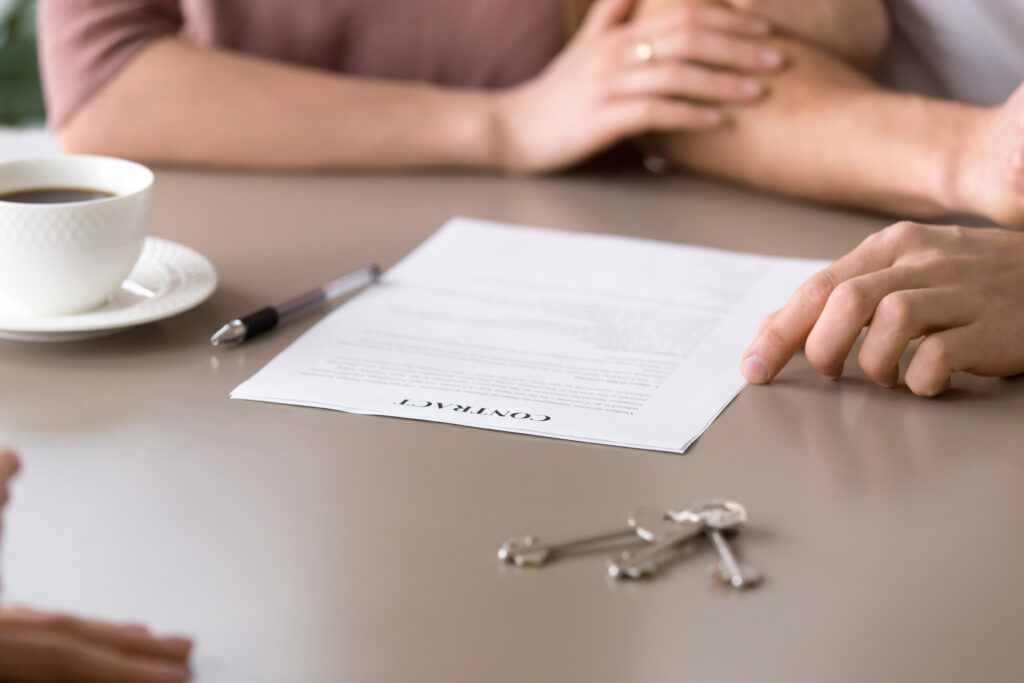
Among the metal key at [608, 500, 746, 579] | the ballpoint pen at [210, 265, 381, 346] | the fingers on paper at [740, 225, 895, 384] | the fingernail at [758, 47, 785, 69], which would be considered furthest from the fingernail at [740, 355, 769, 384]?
the fingernail at [758, 47, 785, 69]

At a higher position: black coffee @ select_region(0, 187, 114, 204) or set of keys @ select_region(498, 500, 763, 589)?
black coffee @ select_region(0, 187, 114, 204)

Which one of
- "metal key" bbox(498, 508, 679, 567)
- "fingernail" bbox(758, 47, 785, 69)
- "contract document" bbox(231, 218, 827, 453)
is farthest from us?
"fingernail" bbox(758, 47, 785, 69)

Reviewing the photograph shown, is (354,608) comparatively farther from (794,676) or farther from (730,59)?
(730,59)

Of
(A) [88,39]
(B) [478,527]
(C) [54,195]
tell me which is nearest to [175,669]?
(B) [478,527]

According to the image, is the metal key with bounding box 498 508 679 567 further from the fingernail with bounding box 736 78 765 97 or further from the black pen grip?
the fingernail with bounding box 736 78 765 97

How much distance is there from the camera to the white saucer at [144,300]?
2.33 ft

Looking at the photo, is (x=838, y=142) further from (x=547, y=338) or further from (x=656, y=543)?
(x=656, y=543)

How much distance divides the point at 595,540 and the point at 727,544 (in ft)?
0.21

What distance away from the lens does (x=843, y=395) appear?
2.25 feet

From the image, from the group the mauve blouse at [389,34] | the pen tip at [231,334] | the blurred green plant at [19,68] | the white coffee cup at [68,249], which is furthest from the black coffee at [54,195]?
the blurred green plant at [19,68]

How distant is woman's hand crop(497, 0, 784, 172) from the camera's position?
3.66 ft

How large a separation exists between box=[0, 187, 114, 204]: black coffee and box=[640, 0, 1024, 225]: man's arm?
25.0 inches

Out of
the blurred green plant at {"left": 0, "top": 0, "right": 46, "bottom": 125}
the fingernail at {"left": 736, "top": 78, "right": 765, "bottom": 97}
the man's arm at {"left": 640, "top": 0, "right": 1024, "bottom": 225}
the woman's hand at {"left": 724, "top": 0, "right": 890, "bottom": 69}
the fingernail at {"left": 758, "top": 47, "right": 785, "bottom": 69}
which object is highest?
the woman's hand at {"left": 724, "top": 0, "right": 890, "bottom": 69}

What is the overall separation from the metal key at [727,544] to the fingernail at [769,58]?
2.28 feet
